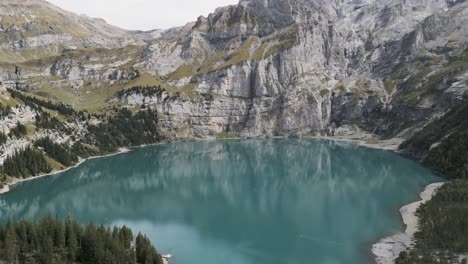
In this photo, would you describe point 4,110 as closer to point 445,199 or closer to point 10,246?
point 10,246

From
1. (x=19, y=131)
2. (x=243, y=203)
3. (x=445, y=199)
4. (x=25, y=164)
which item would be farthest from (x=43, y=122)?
(x=445, y=199)

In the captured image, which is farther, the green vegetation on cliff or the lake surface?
the lake surface

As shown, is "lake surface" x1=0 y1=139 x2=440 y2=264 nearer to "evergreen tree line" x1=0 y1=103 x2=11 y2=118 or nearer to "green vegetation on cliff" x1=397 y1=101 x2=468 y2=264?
"green vegetation on cliff" x1=397 y1=101 x2=468 y2=264

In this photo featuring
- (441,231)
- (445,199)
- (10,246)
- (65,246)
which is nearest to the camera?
(10,246)

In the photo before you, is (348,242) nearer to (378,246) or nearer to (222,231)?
(378,246)

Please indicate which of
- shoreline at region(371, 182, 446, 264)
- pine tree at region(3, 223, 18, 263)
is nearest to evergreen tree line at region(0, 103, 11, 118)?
pine tree at region(3, 223, 18, 263)

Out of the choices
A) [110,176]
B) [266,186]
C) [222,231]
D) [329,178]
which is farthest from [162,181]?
[222,231]
